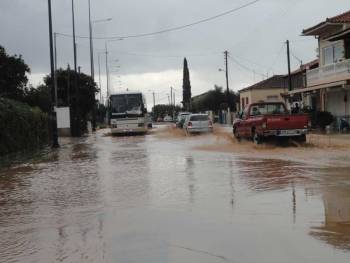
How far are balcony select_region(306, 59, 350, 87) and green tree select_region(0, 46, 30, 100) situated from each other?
2249cm

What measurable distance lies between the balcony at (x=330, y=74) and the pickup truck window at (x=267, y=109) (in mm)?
9647

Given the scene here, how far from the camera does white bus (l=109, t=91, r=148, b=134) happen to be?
153ft

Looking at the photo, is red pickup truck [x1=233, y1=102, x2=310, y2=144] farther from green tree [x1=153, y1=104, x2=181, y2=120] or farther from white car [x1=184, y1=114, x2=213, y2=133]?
green tree [x1=153, y1=104, x2=181, y2=120]

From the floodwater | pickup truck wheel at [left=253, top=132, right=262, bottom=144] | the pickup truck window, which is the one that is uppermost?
the pickup truck window

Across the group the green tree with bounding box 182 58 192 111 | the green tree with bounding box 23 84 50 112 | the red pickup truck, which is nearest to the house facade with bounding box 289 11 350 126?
the red pickup truck

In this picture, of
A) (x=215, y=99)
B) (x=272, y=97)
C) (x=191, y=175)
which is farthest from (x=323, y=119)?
(x=215, y=99)

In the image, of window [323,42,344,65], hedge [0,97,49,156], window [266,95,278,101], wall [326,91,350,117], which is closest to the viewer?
hedge [0,97,49,156]

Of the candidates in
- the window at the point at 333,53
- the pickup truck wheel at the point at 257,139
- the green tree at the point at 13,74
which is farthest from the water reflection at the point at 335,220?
the green tree at the point at 13,74

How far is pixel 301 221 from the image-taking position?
354 inches

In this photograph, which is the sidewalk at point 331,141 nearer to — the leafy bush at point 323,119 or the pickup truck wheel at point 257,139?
the pickup truck wheel at point 257,139

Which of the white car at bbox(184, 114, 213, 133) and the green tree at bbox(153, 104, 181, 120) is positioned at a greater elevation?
the green tree at bbox(153, 104, 181, 120)

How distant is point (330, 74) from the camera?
4028cm

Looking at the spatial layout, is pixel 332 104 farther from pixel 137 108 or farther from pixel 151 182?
pixel 151 182

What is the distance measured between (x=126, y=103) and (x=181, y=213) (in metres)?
37.0
